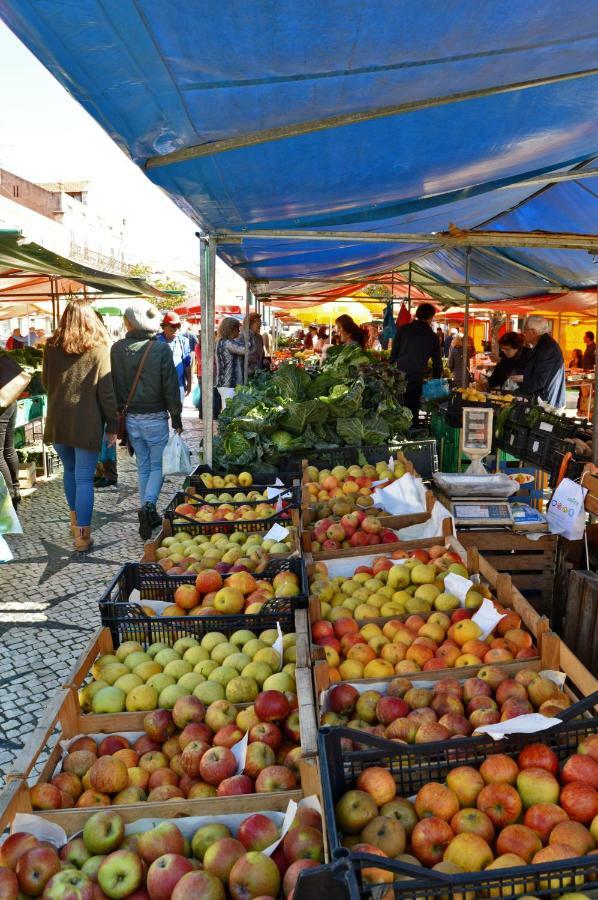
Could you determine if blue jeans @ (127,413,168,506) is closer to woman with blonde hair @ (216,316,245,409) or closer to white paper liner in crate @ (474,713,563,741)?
woman with blonde hair @ (216,316,245,409)

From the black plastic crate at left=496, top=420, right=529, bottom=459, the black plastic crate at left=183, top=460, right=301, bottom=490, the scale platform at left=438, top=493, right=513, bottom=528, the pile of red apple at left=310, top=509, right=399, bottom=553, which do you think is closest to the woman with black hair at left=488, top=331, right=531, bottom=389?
the black plastic crate at left=496, top=420, right=529, bottom=459

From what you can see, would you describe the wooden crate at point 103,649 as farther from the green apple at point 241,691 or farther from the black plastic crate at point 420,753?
the black plastic crate at point 420,753

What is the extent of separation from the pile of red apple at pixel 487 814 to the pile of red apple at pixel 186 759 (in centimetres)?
33

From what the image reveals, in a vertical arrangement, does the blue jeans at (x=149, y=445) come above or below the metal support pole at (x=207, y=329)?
below

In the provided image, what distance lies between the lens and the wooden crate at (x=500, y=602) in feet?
7.41

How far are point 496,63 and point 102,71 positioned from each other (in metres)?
1.50

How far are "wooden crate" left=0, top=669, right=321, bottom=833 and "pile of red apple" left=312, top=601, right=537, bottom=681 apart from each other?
372mm

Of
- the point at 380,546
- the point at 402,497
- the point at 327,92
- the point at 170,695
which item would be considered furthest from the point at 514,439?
the point at 170,695

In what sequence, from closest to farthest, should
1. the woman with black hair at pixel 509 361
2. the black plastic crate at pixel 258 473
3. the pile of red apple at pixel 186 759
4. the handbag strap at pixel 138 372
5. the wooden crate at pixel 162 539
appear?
the pile of red apple at pixel 186 759 < the wooden crate at pixel 162 539 < the black plastic crate at pixel 258 473 < the handbag strap at pixel 138 372 < the woman with black hair at pixel 509 361

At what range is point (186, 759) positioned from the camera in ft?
6.92

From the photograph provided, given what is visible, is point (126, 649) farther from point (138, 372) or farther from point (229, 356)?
point (229, 356)

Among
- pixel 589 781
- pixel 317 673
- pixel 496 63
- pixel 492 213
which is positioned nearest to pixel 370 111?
pixel 496 63

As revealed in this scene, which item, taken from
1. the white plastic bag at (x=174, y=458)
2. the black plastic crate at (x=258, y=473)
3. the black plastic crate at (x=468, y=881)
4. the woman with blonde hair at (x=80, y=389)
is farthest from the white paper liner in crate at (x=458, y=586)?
the white plastic bag at (x=174, y=458)

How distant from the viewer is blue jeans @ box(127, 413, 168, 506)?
6.32 m
